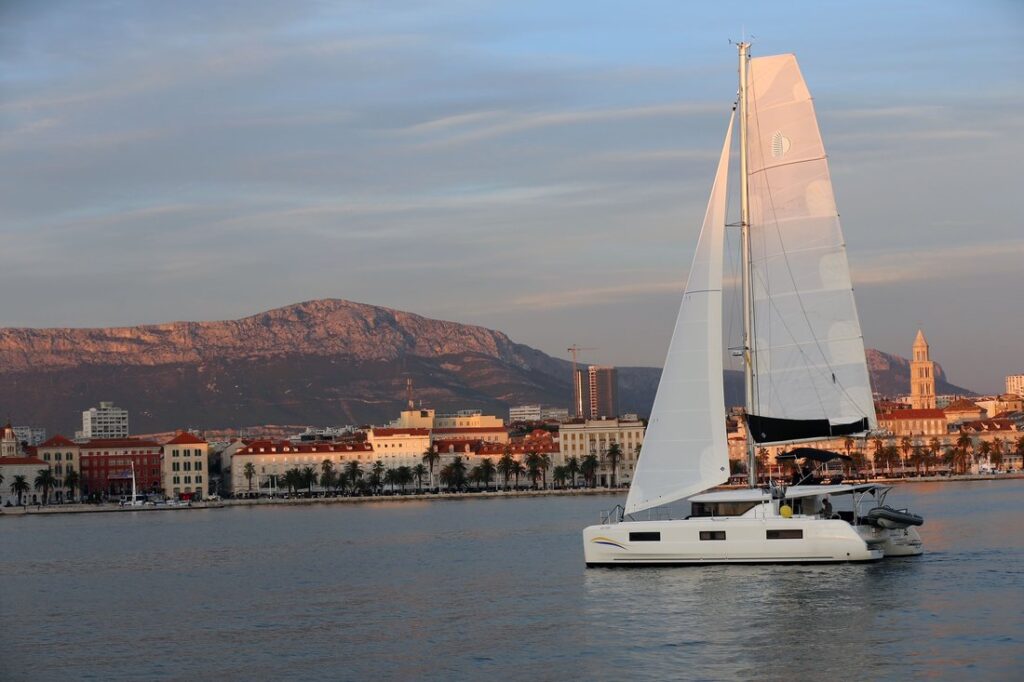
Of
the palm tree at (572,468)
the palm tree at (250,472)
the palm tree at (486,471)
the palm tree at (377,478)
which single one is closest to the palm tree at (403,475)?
the palm tree at (377,478)

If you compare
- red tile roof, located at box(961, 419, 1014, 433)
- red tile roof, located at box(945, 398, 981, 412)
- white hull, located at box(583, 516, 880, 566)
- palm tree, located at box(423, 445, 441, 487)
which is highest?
red tile roof, located at box(945, 398, 981, 412)

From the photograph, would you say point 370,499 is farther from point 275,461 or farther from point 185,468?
point 275,461

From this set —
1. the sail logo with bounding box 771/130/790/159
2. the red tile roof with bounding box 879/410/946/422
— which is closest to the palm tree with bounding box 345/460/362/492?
the red tile roof with bounding box 879/410/946/422

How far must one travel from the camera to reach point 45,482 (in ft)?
404

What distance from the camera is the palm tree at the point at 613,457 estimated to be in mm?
126525

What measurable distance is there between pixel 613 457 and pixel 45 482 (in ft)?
151

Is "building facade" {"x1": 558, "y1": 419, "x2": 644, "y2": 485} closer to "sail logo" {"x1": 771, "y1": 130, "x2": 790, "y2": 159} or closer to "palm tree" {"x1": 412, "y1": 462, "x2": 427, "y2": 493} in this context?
"palm tree" {"x1": 412, "y1": 462, "x2": 427, "y2": 493}

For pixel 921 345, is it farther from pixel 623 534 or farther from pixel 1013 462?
pixel 623 534

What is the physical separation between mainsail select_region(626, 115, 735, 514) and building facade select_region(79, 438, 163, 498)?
357 feet

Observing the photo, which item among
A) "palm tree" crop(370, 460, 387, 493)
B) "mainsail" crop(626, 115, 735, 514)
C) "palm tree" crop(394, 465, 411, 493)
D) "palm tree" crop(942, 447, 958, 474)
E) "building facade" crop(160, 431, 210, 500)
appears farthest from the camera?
"building facade" crop(160, 431, 210, 500)

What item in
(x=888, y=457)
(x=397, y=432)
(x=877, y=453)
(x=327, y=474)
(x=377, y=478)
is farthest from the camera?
(x=397, y=432)

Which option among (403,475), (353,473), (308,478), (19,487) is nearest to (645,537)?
(353,473)

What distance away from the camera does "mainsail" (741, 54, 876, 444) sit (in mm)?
29438

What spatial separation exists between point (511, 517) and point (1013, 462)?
8036 centimetres
